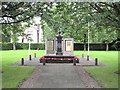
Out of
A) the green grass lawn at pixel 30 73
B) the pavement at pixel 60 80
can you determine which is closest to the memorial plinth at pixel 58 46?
the green grass lawn at pixel 30 73

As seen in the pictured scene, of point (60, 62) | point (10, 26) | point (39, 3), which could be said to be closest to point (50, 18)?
point (39, 3)

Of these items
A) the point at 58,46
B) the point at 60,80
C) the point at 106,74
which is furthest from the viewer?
the point at 58,46

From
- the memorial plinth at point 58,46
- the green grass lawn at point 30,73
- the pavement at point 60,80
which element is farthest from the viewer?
the memorial plinth at point 58,46

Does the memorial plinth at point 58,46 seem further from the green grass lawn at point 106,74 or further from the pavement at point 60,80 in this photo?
the pavement at point 60,80

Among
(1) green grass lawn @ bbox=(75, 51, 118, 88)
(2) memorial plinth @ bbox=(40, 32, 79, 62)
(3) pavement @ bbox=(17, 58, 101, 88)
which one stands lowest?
(1) green grass lawn @ bbox=(75, 51, 118, 88)

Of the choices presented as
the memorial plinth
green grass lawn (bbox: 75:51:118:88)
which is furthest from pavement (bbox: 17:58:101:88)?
the memorial plinth

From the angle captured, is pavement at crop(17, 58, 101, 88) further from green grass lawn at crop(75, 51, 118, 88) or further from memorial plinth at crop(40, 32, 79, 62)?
memorial plinth at crop(40, 32, 79, 62)

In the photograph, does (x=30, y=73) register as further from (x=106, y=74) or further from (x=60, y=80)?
(x=106, y=74)

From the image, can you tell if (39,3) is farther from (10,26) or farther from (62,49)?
(62,49)

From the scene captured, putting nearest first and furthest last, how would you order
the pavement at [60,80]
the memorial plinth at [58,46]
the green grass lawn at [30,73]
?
the pavement at [60,80], the green grass lawn at [30,73], the memorial plinth at [58,46]

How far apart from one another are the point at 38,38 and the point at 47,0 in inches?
2797

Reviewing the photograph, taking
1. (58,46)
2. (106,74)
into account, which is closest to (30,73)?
(106,74)

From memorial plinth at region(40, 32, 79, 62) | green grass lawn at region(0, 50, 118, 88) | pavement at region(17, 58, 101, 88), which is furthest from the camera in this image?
→ memorial plinth at region(40, 32, 79, 62)

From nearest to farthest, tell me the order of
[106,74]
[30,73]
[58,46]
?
[106,74] → [30,73] → [58,46]
